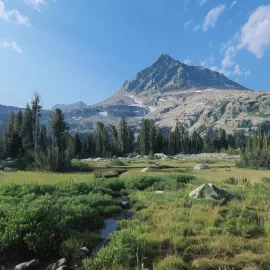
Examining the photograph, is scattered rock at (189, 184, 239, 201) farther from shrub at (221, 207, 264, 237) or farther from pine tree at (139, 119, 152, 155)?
pine tree at (139, 119, 152, 155)

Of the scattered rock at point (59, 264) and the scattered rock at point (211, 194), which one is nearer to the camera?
the scattered rock at point (59, 264)

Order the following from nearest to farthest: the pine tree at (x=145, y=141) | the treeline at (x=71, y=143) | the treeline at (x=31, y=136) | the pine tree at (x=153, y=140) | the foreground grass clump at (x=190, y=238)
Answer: the foreground grass clump at (x=190, y=238)
the treeline at (x=71, y=143)
the treeline at (x=31, y=136)
the pine tree at (x=145, y=141)
the pine tree at (x=153, y=140)

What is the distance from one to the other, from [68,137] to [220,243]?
9529 centimetres

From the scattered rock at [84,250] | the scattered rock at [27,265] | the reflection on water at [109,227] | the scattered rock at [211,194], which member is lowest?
the scattered rock at [27,265]

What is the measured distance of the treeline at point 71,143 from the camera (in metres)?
47.8

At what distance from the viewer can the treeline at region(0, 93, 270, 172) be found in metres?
47.8

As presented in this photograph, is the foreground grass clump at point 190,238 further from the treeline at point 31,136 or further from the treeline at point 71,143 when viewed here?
the treeline at point 31,136

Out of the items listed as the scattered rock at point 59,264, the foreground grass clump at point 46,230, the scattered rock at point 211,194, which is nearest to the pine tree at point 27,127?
the scattered rock at point 211,194

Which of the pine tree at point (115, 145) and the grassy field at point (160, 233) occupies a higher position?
the pine tree at point (115, 145)

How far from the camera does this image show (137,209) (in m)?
17.0

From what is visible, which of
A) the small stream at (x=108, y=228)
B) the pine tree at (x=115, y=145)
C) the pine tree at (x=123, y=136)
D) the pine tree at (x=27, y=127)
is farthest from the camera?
the pine tree at (x=123, y=136)

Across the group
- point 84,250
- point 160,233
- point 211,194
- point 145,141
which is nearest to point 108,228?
point 160,233

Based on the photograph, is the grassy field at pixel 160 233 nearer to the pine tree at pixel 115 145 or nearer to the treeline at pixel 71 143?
the treeline at pixel 71 143

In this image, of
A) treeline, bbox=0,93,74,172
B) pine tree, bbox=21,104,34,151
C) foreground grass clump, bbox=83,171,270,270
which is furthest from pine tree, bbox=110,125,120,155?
foreground grass clump, bbox=83,171,270,270
